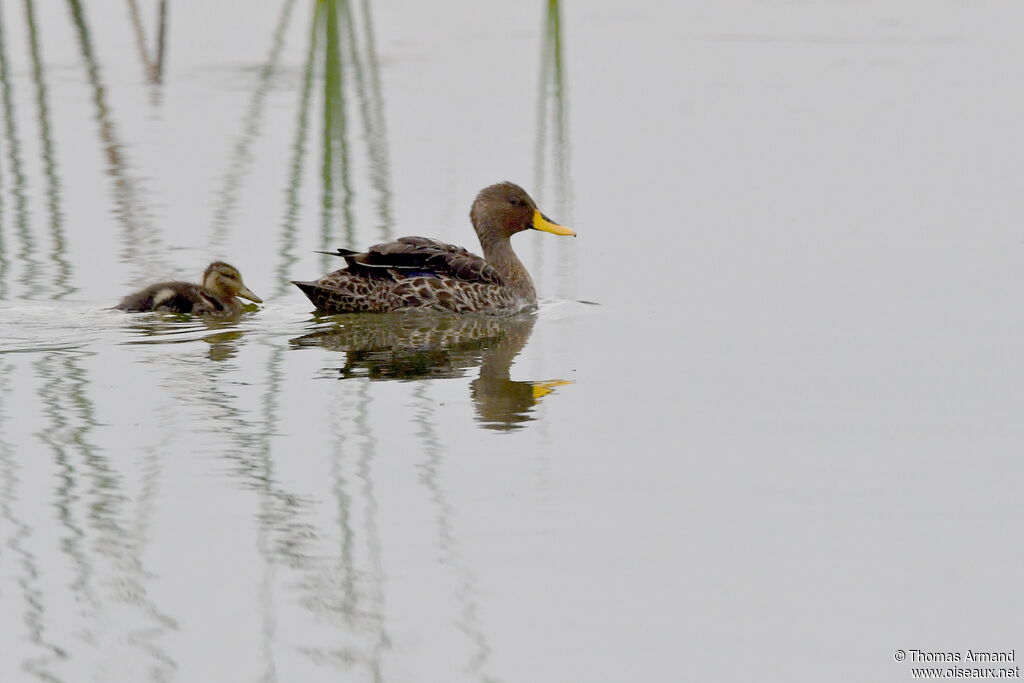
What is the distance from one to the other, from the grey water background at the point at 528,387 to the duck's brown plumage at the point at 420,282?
15cm

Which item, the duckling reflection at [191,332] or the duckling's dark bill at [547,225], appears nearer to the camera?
the duckling reflection at [191,332]

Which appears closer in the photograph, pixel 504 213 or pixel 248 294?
pixel 248 294

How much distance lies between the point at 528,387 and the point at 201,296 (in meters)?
2.04

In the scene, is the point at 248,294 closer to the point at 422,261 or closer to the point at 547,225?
the point at 422,261

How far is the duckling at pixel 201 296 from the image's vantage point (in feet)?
27.7

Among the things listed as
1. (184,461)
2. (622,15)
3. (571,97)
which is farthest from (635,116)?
(184,461)

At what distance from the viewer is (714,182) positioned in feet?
38.4

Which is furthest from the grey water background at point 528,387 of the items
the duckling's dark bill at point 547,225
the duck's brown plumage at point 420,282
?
the duckling's dark bill at point 547,225

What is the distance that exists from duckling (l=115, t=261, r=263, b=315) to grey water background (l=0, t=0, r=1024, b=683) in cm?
16

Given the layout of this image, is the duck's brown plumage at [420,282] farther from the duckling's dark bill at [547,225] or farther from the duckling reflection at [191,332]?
the duckling reflection at [191,332]

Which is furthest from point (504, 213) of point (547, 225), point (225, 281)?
point (225, 281)

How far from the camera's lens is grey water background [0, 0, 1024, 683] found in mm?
4637

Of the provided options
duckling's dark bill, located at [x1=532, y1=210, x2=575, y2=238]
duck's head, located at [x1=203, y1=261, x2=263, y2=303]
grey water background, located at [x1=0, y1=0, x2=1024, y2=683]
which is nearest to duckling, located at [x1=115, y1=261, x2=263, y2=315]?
duck's head, located at [x1=203, y1=261, x2=263, y2=303]

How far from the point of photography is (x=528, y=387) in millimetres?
7293
